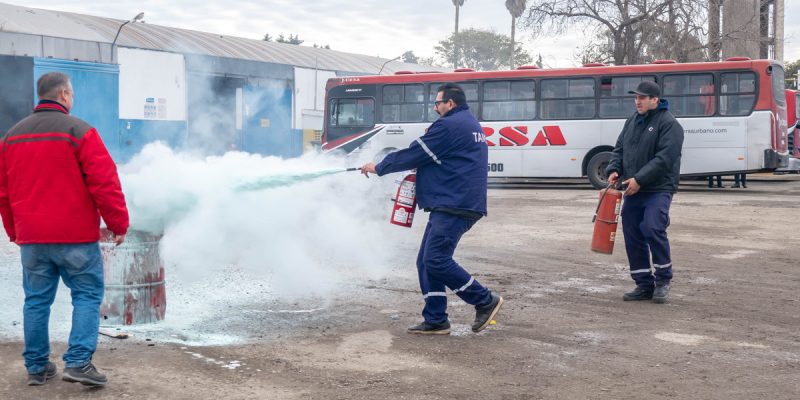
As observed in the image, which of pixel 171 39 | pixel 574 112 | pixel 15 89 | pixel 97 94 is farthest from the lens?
pixel 171 39

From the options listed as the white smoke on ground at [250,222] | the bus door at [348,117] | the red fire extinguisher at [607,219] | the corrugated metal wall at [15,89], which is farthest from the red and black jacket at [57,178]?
the corrugated metal wall at [15,89]

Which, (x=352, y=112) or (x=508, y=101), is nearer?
(x=508, y=101)

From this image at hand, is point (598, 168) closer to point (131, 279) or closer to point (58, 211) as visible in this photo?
point (131, 279)

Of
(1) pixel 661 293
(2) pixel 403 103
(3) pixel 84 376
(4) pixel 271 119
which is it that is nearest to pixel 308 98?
(4) pixel 271 119

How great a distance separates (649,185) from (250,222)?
346cm

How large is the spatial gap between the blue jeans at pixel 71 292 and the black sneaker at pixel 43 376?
26 mm

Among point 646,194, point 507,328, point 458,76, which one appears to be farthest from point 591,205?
point 507,328

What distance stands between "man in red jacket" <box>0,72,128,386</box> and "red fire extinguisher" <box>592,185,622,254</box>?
4.41 meters

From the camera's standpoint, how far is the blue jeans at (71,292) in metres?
4.66

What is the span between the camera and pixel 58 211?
462 cm

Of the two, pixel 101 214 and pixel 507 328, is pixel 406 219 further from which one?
pixel 101 214

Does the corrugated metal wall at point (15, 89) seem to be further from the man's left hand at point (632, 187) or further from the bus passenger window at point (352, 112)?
the man's left hand at point (632, 187)

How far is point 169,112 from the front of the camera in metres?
25.1

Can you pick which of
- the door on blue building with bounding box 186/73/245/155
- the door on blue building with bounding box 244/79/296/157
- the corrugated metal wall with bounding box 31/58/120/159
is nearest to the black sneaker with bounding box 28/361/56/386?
the corrugated metal wall with bounding box 31/58/120/159
